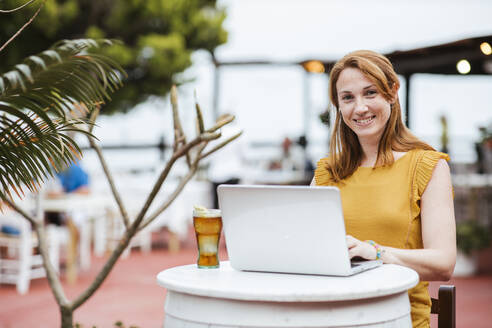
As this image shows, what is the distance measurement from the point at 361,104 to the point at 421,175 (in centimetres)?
26

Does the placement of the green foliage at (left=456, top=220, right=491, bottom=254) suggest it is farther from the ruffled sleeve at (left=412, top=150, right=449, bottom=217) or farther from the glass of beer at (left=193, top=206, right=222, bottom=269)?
the glass of beer at (left=193, top=206, right=222, bottom=269)

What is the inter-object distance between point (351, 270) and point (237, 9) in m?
11.4

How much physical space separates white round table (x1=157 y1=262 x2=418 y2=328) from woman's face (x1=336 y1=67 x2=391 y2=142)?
0.60 m

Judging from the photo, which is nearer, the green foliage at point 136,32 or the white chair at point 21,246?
the white chair at point 21,246

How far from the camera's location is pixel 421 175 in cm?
172

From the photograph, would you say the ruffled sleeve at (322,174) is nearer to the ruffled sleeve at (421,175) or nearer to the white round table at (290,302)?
the ruffled sleeve at (421,175)

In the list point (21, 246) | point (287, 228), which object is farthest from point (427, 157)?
point (21, 246)

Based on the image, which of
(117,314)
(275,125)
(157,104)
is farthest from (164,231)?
(117,314)

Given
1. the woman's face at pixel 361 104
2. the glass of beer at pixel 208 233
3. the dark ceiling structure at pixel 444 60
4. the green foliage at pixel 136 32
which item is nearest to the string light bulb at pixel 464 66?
the dark ceiling structure at pixel 444 60

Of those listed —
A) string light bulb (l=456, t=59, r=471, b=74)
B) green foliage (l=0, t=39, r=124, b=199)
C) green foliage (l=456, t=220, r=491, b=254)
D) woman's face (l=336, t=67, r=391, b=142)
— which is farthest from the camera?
green foliage (l=456, t=220, r=491, b=254)

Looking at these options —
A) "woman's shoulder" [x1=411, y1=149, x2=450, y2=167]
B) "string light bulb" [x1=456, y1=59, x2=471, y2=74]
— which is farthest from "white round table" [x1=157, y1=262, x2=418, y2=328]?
"string light bulb" [x1=456, y1=59, x2=471, y2=74]

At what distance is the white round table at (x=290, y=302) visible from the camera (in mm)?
1179

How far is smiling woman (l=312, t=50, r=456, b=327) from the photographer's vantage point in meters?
1.66

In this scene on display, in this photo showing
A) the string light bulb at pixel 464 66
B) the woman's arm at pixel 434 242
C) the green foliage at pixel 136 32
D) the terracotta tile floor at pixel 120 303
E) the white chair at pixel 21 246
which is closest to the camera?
the woman's arm at pixel 434 242
